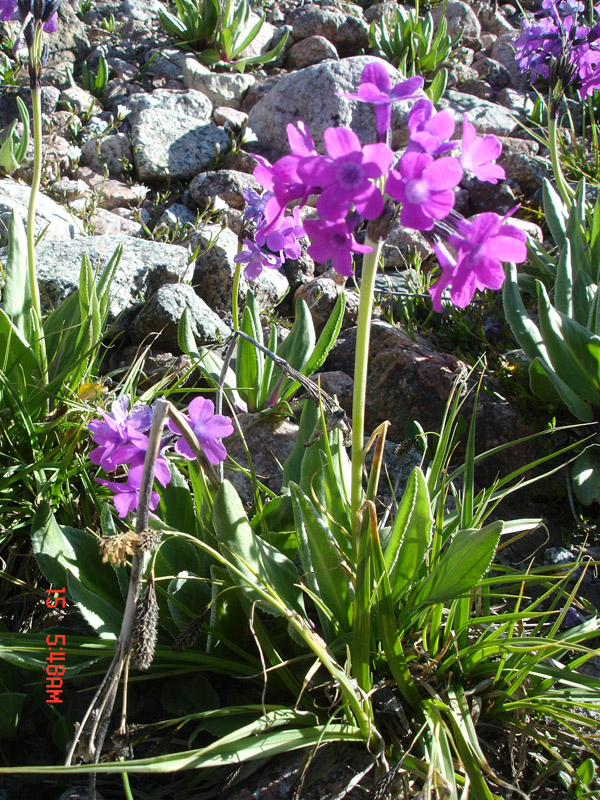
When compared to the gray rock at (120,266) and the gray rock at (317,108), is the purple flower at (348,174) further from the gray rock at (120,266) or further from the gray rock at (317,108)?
the gray rock at (317,108)

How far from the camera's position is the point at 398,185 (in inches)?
38.0

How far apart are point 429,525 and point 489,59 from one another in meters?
6.23

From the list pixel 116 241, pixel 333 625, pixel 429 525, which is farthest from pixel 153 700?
pixel 116 241

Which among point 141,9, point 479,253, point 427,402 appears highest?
point 141,9

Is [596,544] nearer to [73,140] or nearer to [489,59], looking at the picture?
[73,140]

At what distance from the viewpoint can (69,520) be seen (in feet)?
6.38

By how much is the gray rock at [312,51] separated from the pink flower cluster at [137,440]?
17.5ft

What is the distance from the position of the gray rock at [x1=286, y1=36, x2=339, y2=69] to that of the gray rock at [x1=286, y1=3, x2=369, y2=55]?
15 cm

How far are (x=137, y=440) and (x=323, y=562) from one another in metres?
0.50

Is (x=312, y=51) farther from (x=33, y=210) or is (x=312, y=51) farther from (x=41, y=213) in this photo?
(x=33, y=210)

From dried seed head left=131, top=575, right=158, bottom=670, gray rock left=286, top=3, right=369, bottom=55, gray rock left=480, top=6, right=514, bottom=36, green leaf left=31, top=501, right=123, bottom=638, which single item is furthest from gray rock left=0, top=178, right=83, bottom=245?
gray rock left=480, top=6, right=514, bottom=36

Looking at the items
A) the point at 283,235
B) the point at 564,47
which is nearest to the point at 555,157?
the point at 564,47

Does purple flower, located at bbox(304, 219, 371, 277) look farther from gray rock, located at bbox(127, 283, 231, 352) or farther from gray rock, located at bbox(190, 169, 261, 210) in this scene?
gray rock, located at bbox(190, 169, 261, 210)

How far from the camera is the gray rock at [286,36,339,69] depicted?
18.9ft
